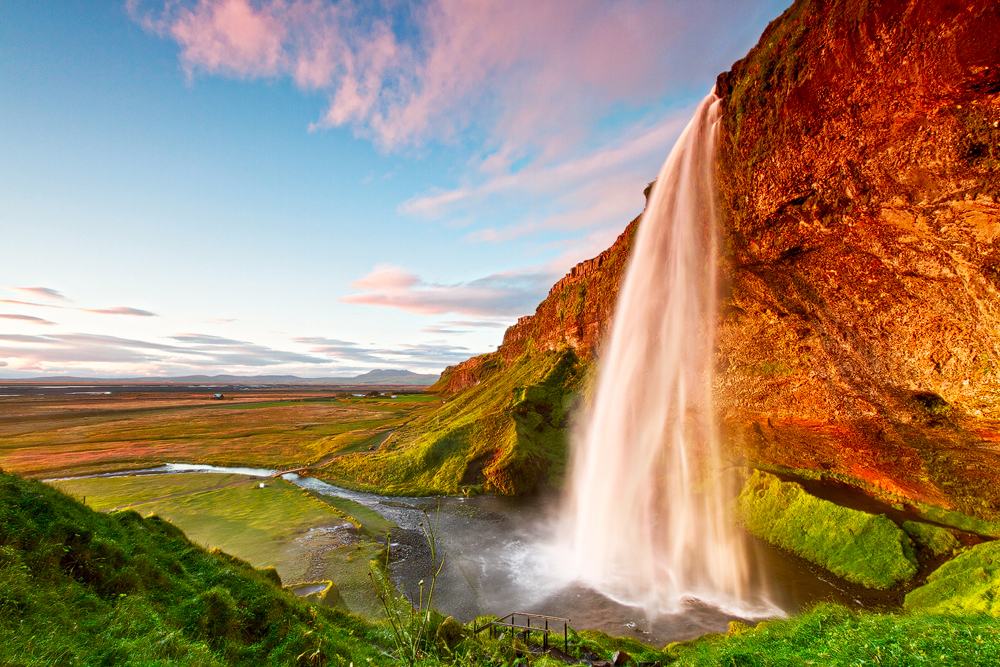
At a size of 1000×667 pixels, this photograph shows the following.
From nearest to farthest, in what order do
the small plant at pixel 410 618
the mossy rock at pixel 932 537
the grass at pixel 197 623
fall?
the small plant at pixel 410 618 < the grass at pixel 197 623 < the mossy rock at pixel 932 537

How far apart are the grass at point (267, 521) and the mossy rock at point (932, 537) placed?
2261 cm

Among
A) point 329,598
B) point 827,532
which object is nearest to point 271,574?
point 329,598

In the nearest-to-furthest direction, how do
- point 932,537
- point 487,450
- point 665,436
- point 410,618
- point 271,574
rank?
point 410,618 < point 271,574 < point 932,537 < point 665,436 < point 487,450

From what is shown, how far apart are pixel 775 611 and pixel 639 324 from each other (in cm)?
1559

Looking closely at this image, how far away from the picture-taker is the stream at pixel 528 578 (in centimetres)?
1334

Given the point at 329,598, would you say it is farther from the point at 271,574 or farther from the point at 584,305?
the point at 584,305

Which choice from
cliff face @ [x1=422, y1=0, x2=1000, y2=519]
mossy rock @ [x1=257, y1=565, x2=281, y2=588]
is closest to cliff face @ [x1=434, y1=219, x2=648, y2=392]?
cliff face @ [x1=422, y1=0, x2=1000, y2=519]

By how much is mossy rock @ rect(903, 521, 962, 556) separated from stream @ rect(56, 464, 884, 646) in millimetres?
4017

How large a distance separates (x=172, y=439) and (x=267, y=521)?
4379 centimetres

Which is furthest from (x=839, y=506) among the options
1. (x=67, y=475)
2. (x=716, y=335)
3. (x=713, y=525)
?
(x=67, y=475)

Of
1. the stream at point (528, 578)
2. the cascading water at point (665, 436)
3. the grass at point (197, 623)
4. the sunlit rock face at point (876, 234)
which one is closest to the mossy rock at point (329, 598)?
the grass at point (197, 623)

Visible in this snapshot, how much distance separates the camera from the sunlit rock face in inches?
421

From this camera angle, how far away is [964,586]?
40.8 ft

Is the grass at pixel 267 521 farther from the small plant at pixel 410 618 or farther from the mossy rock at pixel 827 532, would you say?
→ the mossy rock at pixel 827 532
